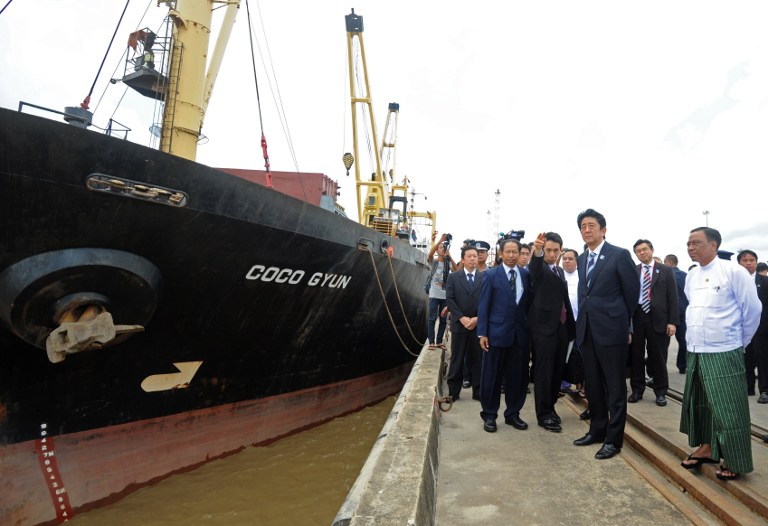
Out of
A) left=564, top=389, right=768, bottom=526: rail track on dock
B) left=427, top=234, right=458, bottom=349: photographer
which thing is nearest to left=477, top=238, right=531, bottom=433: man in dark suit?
left=564, top=389, right=768, bottom=526: rail track on dock

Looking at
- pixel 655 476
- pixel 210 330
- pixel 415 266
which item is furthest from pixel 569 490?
pixel 415 266

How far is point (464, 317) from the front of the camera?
5.06 m

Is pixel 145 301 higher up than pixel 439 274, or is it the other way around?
pixel 439 274

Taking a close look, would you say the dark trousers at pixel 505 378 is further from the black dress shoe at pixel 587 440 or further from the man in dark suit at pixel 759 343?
the man in dark suit at pixel 759 343

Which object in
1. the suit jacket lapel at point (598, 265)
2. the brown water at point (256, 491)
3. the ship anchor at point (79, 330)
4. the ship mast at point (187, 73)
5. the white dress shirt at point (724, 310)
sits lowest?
the brown water at point (256, 491)

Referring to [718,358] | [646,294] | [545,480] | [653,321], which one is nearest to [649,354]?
[653,321]

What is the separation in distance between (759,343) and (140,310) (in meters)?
6.71

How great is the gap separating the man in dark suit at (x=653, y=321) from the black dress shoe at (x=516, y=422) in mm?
1667

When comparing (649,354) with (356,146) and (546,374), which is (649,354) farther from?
(356,146)

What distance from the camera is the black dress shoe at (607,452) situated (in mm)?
3192

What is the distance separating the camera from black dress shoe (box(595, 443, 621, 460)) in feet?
10.5

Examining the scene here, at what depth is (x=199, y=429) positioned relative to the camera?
4.46 m

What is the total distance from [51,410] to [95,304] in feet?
3.48

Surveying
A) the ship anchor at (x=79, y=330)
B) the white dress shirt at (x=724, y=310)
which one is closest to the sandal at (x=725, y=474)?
the white dress shirt at (x=724, y=310)
